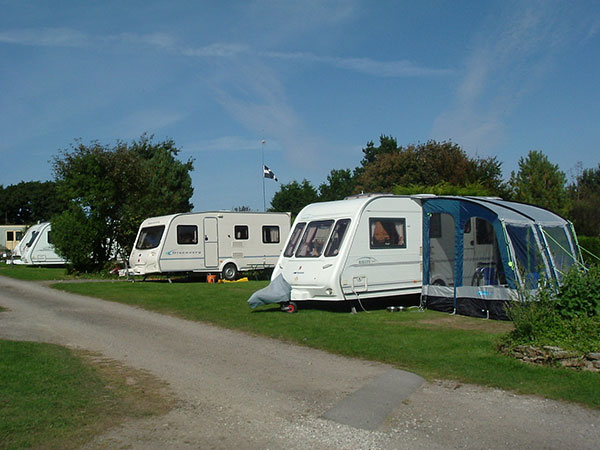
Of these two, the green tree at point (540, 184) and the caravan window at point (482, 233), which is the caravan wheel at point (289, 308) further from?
the green tree at point (540, 184)

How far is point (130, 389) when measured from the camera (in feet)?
22.3

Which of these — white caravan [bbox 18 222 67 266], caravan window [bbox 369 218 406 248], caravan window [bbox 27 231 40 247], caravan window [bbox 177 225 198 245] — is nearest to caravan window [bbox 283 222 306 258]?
caravan window [bbox 369 218 406 248]

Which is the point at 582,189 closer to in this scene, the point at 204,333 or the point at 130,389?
the point at 204,333

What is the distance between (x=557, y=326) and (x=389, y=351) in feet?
7.49

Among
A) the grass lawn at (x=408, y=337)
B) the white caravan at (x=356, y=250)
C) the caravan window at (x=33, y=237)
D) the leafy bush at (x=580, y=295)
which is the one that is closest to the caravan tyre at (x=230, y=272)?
the grass lawn at (x=408, y=337)

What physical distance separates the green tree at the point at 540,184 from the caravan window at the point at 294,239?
79.2 feet

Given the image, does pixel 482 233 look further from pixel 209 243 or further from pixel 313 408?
pixel 209 243

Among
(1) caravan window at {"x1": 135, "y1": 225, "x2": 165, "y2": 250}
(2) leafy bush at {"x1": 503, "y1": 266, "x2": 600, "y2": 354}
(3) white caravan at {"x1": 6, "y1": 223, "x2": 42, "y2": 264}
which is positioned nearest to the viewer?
(2) leafy bush at {"x1": 503, "y1": 266, "x2": 600, "y2": 354}

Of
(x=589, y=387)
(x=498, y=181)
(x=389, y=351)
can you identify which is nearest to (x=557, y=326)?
(x=589, y=387)

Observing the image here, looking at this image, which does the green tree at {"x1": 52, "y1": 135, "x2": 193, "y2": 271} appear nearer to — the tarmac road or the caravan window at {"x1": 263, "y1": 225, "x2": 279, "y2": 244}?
the caravan window at {"x1": 263, "y1": 225, "x2": 279, "y2": 244}

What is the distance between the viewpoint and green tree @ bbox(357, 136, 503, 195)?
36.4 meters

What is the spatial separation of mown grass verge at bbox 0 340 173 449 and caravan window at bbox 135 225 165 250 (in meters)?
12.5

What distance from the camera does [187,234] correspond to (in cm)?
2147

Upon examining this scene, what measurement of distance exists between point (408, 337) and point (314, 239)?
13.5ft
